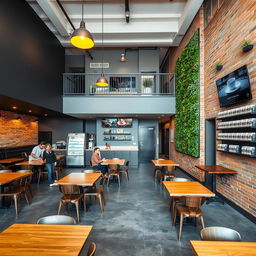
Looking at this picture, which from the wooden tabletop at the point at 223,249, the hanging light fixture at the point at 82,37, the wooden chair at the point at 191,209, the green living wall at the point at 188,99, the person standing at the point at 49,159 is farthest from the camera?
the green living wall at the point at 188,99

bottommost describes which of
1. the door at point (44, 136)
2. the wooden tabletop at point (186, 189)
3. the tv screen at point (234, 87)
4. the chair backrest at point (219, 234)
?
the chair backrest at point (219, 234)

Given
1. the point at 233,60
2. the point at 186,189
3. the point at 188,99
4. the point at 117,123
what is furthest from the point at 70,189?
the point at 117,123

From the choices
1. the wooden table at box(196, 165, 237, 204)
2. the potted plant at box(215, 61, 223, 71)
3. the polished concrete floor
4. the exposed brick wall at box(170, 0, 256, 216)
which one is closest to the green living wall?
the exposed brick wall at box(170, 0, 256, 216)

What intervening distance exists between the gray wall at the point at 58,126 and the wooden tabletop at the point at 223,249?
31.4 feet

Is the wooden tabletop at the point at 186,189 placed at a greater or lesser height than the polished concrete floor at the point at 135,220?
greater

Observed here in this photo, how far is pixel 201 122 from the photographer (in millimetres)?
5738

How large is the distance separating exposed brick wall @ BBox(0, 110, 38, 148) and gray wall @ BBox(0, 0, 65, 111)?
2393 millimetres

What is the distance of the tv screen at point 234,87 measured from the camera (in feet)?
11.5

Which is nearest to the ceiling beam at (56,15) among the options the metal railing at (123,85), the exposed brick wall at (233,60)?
the metal railing at (123,85)

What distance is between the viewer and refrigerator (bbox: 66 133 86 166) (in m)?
8.61

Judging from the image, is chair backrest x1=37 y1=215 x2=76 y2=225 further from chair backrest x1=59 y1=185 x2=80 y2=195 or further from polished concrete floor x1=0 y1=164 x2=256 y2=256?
chair backrest x1=59 y1=185 x2=80 y2=195

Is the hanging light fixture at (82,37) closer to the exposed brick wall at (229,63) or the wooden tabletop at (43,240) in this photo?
the wooden tabletop at (43,240)

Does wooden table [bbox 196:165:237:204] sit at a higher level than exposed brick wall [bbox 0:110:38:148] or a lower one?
lower

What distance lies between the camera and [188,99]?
6516mm
